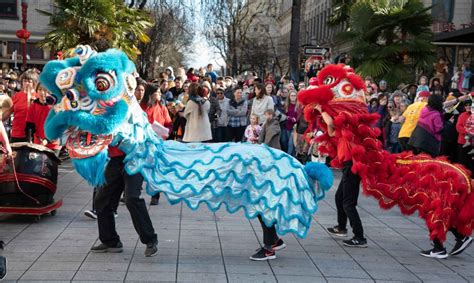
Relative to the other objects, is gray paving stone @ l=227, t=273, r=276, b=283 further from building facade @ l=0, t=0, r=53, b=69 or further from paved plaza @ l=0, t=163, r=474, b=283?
building facade @ l=0, t=0, r=53, b=69

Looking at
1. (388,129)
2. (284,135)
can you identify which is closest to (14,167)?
(284,135)

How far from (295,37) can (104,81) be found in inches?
550

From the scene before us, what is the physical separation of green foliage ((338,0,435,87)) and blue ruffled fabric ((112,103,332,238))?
447 inches

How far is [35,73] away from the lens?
10.0 metres

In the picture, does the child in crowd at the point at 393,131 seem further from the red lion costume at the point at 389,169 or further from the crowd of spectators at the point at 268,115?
the red lion costume at the point at 389,169

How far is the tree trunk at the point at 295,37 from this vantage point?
18938mm

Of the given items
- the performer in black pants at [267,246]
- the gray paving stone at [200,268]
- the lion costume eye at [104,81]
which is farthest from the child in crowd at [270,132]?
the lion costume eye at [104,81]

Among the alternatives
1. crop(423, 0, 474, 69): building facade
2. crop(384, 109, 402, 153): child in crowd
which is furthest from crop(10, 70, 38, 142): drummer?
crop(423, 0, 474, 69): building facade

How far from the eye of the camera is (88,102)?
5.85 meters

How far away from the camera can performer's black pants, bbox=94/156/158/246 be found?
610 centimetres

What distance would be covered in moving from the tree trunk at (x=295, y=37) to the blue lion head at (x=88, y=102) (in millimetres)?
13610

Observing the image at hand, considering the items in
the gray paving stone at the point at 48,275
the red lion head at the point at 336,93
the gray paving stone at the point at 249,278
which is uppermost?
the red lion head at the point at 336,93

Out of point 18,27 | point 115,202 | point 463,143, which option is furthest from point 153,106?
point 18,27

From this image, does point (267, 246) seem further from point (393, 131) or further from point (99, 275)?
point (393, 131)
